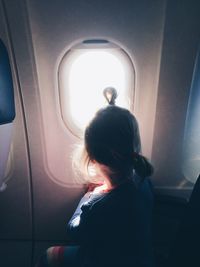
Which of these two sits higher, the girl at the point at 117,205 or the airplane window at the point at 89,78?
the airplane window at the point at 89,78

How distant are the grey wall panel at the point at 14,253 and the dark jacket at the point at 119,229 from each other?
32.8 inches

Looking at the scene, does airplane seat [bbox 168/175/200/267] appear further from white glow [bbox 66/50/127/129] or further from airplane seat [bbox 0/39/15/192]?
airplane seat [bbox 0/39/15/192]

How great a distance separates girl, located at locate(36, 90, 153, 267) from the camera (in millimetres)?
885

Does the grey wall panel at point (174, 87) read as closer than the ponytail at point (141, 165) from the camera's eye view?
No

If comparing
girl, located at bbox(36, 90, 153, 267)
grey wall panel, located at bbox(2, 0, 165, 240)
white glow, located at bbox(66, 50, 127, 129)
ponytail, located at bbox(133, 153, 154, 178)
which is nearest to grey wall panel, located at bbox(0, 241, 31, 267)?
grey wall panel, located at bbox(2, 0, 165, 240)

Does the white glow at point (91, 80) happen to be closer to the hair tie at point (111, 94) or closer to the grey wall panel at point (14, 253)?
the hair tie at point (111, 94)

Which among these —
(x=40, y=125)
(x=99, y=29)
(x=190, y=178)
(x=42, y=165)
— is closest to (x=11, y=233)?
(x=42, y=165)

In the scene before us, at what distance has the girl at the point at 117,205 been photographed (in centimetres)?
88

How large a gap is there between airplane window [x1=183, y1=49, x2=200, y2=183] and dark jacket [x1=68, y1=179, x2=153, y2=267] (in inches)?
20.1

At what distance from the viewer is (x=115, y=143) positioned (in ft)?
2.96

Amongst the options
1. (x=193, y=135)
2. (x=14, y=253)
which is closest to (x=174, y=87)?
(x=193, y=135)

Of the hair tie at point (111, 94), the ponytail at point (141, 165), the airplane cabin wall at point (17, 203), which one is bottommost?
the airplane cabin wall at point (17, 203)

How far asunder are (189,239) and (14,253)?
1177mm

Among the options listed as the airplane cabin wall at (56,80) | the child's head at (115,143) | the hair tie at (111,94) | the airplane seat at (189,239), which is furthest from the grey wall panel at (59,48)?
the airplane seat at (189,239)
